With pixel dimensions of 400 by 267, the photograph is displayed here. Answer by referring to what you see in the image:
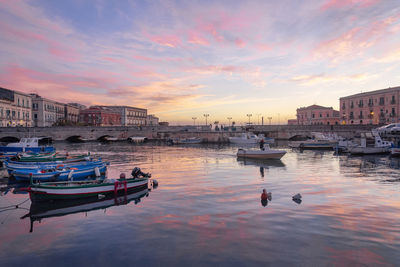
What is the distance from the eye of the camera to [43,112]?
384 ft

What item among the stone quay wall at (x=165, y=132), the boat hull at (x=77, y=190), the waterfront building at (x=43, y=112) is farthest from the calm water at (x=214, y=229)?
the waterfront building at (x=43, y=112)

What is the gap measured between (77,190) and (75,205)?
1.16m

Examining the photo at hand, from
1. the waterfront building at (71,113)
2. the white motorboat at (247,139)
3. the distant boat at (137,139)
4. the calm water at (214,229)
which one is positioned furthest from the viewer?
the waterfront building at (71,113)

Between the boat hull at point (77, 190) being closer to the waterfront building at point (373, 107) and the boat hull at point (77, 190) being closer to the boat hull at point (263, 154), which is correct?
the boat hull at point (263, 154)

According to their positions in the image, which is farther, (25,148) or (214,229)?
(25,148)

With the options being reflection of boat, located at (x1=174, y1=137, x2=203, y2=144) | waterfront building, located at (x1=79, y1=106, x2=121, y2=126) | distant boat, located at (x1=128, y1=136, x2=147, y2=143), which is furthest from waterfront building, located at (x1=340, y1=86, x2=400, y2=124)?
waterfront building, located at (x1=79, y1=106, x2=121, y2=126)

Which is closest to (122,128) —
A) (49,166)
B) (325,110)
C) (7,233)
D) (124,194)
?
(49,166)

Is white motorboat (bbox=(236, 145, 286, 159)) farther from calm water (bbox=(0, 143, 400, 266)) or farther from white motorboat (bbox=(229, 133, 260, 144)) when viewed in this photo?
white motorboat (bbox=(229, 133, 260, 144))

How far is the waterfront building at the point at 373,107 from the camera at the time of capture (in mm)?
88812

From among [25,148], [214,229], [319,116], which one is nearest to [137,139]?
[25,148]

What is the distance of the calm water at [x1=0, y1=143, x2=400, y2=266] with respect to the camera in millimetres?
9945

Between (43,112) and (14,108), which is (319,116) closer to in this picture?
(43,112)

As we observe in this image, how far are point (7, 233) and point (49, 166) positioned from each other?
46.3 ft

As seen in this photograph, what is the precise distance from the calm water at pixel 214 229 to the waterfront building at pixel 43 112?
110 m
